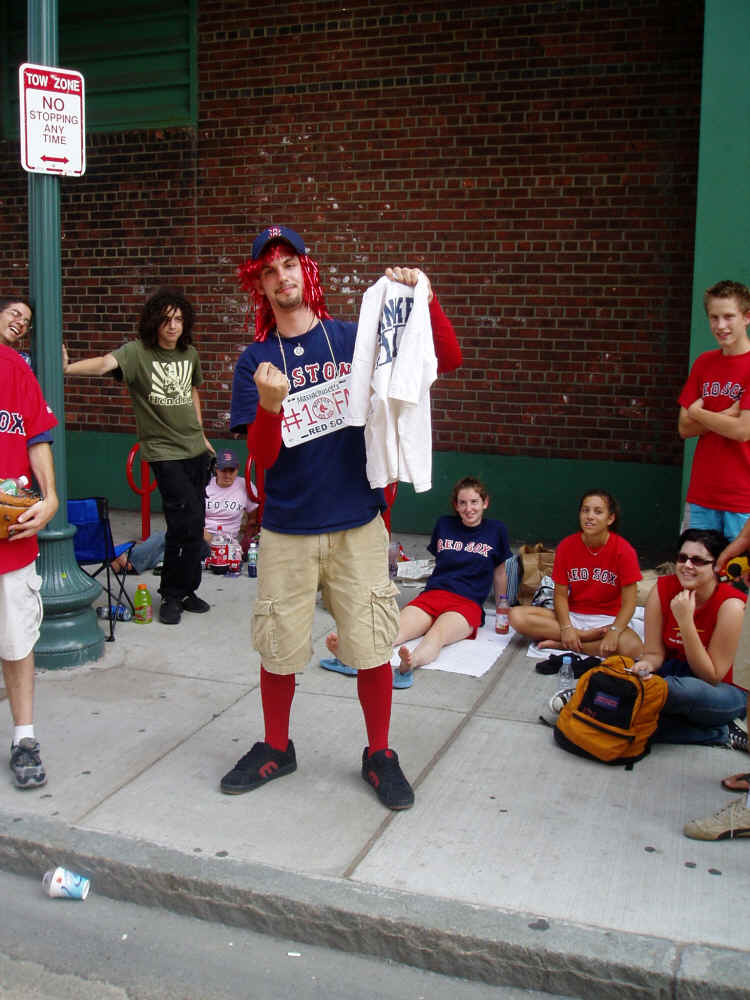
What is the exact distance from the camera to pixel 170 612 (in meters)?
6.28

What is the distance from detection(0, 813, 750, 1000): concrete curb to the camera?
9.59ft

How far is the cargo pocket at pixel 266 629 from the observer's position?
3883 mm

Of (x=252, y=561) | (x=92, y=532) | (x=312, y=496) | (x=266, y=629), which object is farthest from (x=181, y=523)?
(x=312, y=496)

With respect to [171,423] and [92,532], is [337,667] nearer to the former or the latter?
[92,532]

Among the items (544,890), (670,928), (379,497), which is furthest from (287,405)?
(670,928)

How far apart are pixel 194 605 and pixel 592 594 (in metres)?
2.45

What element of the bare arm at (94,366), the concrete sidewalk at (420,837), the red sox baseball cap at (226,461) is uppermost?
the bare arm at (94,366)

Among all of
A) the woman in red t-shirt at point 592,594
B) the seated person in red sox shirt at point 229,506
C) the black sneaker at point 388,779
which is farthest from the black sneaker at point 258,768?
the seated person in red sox shirt at point 229,506

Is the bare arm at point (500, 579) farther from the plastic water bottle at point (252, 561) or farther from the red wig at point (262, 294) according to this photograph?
the red wig at point (262, 294)

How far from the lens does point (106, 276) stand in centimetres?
978

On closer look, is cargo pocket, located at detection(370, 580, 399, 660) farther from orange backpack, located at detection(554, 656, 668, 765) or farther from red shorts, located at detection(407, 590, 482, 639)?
red shorts, located at detection(407, 590, 482, 639)

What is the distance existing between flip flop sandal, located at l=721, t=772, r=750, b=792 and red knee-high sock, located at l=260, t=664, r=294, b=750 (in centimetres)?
170

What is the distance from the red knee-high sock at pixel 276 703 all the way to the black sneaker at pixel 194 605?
2.47 m

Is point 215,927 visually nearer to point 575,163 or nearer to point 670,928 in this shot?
point 670,928
